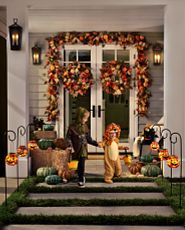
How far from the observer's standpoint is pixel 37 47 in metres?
11.9

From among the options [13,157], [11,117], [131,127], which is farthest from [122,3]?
[131,127]

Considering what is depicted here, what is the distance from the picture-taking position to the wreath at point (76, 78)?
38.8 ft

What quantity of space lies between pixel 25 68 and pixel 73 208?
307 centimetres

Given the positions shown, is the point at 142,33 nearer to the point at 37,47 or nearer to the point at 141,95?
the point at 141,95

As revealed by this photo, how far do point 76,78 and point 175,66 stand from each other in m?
4.06

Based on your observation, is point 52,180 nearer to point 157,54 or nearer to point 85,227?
point 85,227

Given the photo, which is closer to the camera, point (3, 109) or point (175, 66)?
point (175, 66)

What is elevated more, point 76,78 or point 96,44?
point 96,44

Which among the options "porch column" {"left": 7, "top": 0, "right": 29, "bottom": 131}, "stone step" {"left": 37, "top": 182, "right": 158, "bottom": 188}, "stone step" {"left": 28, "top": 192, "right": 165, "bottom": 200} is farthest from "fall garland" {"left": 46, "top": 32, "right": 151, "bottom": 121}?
"stone step" {"left": 28, "top": 192, "right": 165, "bottom": 200}

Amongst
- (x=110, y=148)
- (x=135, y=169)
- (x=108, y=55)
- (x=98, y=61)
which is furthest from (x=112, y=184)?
(x=108, y=55)

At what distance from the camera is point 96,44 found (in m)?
11.8

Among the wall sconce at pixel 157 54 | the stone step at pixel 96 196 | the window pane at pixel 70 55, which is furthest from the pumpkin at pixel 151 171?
the window pane at pixel 70 55

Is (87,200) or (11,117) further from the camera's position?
(11,117)

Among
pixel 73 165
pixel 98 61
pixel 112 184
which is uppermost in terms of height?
pixel 98 61
